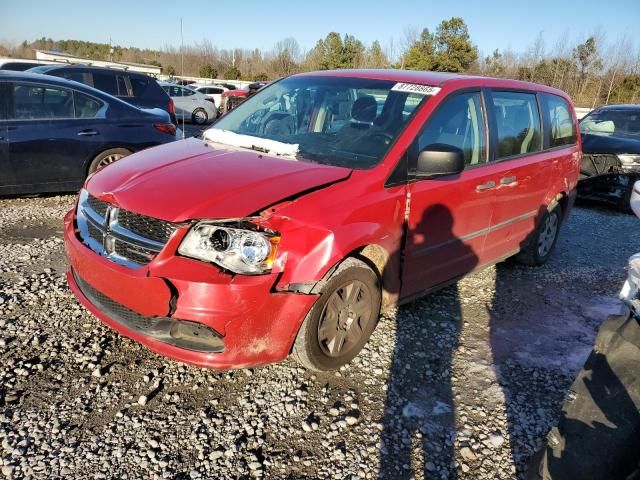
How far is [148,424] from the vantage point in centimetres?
252

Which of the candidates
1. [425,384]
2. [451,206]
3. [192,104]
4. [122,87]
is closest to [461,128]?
[451,206]

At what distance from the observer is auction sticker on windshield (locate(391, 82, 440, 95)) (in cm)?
346

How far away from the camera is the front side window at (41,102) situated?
5734mm

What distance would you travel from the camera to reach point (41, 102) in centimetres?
588

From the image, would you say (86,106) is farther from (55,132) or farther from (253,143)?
(253,143)

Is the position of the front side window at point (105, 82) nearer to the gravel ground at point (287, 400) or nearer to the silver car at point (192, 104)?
the silver car at point (192, 104)

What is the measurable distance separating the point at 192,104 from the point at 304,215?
1686 cm

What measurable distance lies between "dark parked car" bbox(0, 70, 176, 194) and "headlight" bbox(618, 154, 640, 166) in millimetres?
7408

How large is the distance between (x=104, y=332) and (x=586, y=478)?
9.35 ft

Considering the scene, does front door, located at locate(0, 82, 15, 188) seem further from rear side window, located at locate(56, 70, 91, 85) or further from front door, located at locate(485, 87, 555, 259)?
→ front door, located at locate(485, 87, 555, 259)

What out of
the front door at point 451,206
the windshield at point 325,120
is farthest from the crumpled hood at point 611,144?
the windshield at point 325,120

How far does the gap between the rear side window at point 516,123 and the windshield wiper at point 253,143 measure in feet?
5.92

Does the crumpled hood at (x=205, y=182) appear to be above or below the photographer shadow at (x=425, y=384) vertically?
above

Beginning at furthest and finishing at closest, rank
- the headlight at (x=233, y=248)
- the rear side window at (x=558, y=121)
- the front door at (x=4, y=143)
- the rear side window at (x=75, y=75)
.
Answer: the rear side window at (x=75, y=75), the front door at (x=4, y=143), the rear side window at (x=558, y=121), the headlight at (x=233, y=248)
